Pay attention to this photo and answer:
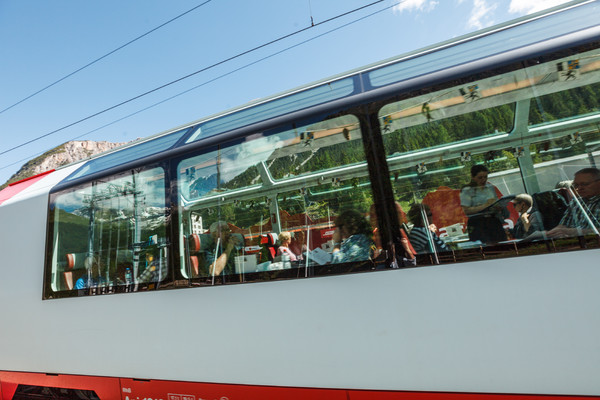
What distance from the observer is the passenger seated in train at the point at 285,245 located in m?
2.82

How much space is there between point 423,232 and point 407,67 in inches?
51.1

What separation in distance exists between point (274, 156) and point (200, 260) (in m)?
1.07

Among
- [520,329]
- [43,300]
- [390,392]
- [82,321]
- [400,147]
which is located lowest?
[390,392]

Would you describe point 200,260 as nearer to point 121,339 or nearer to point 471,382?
point 121,339

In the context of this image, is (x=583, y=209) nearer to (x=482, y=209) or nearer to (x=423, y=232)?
(x=482, y=209)

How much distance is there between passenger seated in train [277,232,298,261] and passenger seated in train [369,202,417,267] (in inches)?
24.7

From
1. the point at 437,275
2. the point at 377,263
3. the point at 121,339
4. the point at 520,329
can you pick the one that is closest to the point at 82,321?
the point at 121,339

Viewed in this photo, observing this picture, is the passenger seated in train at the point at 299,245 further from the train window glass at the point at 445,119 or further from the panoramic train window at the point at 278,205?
the train window glass at the point at 445,119

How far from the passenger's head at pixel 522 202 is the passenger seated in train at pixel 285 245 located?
1.49 m

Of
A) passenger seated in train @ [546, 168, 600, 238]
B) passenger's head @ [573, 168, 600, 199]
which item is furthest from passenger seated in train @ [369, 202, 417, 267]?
passenger's head @ [573, 168, 600, 199]

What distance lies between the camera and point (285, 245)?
2.86 meters

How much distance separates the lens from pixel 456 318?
87.5 inches

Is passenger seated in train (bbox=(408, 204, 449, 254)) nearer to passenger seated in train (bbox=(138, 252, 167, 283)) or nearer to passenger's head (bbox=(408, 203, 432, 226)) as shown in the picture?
passenger's head (bbox=(408, 203, 432, 226))

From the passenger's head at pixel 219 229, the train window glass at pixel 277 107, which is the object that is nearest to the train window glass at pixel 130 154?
the train window glass at pixel 277 107
